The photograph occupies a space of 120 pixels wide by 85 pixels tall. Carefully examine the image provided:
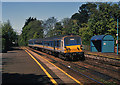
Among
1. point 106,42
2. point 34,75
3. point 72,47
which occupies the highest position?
point 106,42

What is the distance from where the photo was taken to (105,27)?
3641 cm

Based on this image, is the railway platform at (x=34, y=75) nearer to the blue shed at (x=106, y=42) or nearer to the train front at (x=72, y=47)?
the train front at (x=72, y=47)

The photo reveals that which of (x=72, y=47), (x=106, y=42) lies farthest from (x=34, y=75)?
(x=106, y=42)

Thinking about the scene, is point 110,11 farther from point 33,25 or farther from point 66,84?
point 33,25

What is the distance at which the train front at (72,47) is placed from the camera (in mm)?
19328

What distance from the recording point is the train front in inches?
761

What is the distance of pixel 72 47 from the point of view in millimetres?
19594

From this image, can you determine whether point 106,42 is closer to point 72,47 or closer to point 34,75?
point 72,47

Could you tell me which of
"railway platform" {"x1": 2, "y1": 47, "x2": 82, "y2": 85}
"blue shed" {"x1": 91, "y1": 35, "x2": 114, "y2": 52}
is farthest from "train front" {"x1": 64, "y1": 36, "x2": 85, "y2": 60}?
"blue shed" {"x1": 91, "y1": 35, "x2": 114, "y2": 52}

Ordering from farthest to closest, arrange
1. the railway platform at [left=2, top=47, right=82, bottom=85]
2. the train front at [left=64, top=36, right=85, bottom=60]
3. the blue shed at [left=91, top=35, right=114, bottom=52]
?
the blue shed at [left=91, top=35, right=114, bottom=52] → the train front at [left=64, top=36, right=85, bottom=60] → the railway platform at [left=2, top=47, right=82, bottom=85]

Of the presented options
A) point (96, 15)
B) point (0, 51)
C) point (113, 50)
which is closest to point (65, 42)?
point (113, 50)

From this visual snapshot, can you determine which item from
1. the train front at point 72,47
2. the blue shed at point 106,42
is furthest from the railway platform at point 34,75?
the blue shed at point 106,42

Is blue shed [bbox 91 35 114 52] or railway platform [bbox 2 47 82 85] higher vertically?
blue shed [bbox 91 35 114 52]

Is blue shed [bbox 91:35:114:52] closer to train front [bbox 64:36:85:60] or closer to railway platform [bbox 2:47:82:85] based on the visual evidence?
train front [bbox 64:36:85:60]
